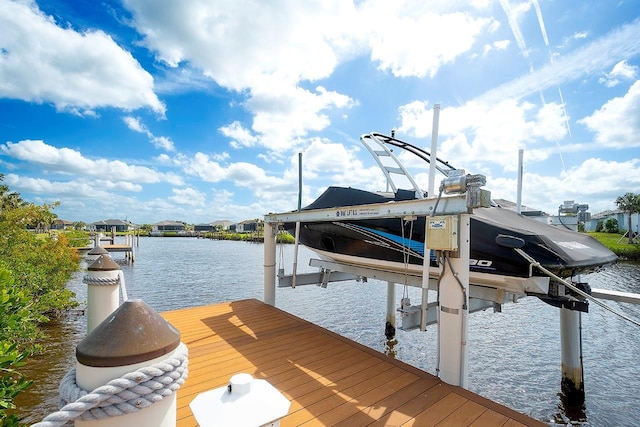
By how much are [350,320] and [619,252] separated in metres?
26.0

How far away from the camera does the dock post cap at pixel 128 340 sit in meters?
0.96

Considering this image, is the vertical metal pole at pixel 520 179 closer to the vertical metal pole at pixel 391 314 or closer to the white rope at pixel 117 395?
the vertical metal pole at pixel 391 314

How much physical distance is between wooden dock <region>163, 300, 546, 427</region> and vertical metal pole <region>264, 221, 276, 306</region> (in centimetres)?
119

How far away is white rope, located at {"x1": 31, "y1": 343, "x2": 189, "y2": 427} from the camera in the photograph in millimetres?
879

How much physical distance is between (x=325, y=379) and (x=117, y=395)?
2643 millimetres

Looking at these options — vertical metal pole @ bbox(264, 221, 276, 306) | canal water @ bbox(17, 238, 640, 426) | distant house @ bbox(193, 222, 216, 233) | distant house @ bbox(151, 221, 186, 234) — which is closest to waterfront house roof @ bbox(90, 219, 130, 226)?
distant house @ bbox(151, 221, 186, 234)

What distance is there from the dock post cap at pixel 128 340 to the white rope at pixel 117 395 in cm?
5

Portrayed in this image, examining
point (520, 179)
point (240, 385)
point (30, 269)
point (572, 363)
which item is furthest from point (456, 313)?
point (30, 269)

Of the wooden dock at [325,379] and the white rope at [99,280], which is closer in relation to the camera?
the white rope at [99,280]

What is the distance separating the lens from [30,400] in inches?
191

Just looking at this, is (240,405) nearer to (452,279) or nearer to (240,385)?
(240,385)

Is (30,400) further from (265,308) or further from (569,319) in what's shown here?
(569,319)

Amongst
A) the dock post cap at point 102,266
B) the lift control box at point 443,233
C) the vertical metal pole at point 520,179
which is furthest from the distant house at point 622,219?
the dock post cap at point 102,266

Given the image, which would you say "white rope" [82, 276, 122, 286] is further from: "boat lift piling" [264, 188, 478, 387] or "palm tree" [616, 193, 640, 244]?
"palm tree" [616, 193, 640, 244]
